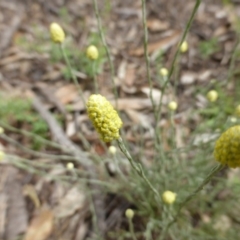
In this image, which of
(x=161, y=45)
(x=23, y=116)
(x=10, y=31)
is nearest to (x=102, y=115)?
(x=23, y=116)

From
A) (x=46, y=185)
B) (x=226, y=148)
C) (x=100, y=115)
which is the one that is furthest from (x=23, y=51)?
(x=226, y=148)

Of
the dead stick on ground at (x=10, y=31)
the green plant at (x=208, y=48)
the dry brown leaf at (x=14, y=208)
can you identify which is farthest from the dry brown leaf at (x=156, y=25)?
the dry brown leaf at (x=14, y=208)

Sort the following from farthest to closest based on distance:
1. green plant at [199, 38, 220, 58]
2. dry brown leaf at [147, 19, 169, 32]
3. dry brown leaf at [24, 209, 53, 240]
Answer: dry brown leaf at [147, 19, 169, 32]
green plant at [199, 38, 220, 58]
dry brown leaf at [24, 209, 53, 240]

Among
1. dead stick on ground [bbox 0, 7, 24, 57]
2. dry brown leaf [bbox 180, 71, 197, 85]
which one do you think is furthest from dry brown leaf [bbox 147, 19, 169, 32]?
dead stick on ground [bbox 0, 7, 24, 57]

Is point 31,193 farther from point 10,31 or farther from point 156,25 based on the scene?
point 156,25

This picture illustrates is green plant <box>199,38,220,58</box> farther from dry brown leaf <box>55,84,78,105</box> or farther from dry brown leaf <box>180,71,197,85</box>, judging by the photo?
dry brown leaf <box>55,84,78,105</box>

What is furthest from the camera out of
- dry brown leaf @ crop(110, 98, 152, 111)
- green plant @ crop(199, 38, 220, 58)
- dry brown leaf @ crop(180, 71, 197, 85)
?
green plant @ crop(199, 38, 220, 58)

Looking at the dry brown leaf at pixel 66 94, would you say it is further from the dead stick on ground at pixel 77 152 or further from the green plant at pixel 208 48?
the green plant at pixel 208 48

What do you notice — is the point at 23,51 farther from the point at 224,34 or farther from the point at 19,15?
the point at 224,34
